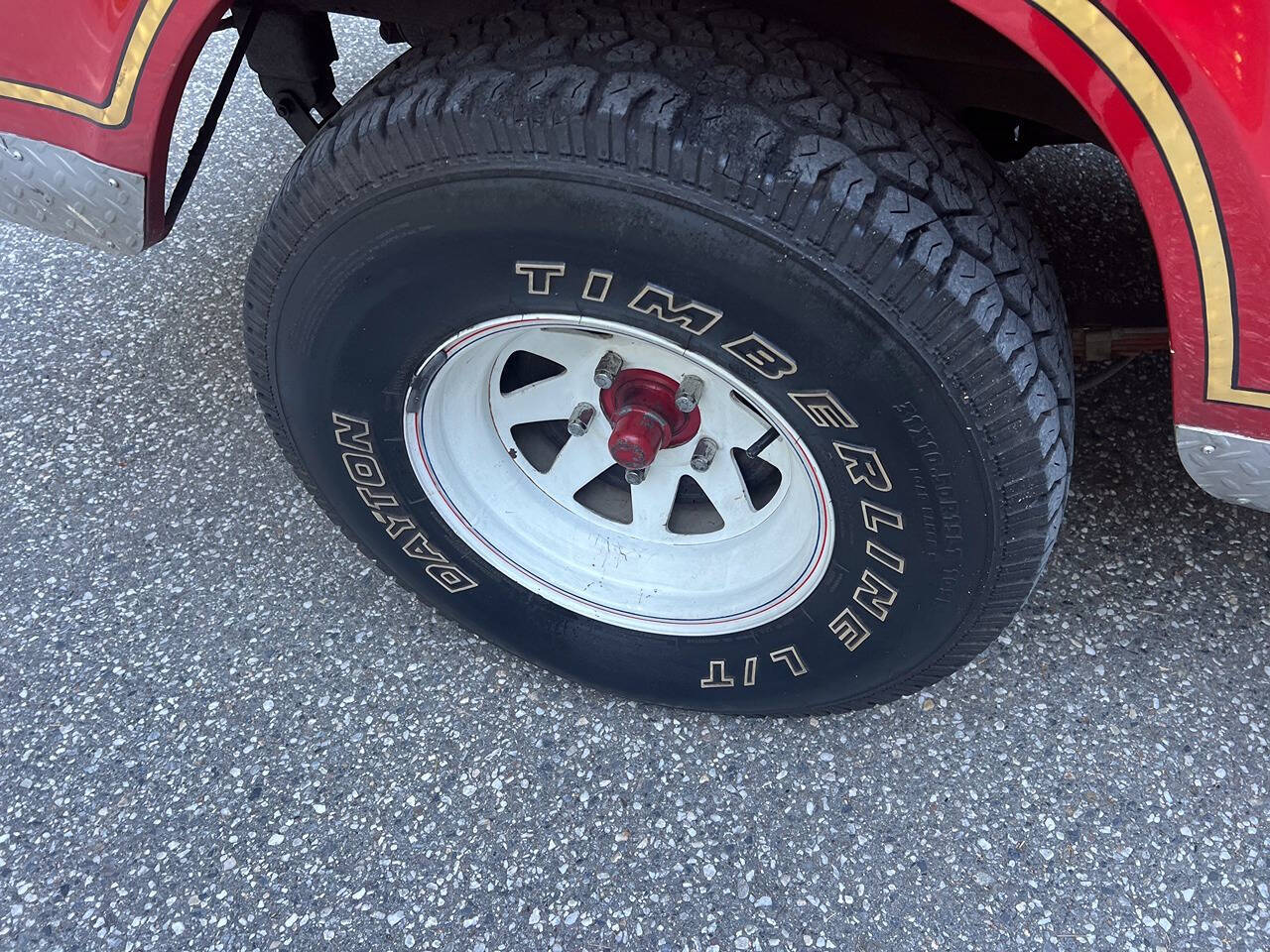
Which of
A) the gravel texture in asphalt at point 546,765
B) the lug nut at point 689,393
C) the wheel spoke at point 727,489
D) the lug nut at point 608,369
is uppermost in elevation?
the lug nut at point 689,393

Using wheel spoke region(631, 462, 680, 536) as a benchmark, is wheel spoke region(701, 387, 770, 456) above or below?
above

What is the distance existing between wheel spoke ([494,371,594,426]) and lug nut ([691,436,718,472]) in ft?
0.71

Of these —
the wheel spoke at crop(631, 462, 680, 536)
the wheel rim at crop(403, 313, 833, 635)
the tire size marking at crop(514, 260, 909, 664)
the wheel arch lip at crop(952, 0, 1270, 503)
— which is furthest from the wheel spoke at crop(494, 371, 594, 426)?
the wheel arch lip at crop(952, 0, 1270, 503)

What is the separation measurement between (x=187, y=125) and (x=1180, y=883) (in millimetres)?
3528

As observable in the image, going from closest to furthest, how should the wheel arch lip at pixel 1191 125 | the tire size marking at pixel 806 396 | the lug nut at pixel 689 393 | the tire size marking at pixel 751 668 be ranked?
the wheel arch lip at pixel 1191 125
the tire size marking at pixel 806 396
the lug nut at pixel 689 393
the tire size marking at pixel 751 668

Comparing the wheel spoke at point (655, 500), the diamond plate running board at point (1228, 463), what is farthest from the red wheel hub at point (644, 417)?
the diamond plate running board at point (1228, 463)

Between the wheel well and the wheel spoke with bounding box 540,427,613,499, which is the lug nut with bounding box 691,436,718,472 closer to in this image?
the wheel spoke with bounding box 540,427,613,499

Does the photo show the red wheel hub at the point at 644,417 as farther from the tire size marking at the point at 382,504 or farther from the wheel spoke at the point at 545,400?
the tire size marking at the point at 382,504

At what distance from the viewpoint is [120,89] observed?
1347mm

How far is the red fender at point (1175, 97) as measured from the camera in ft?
3.13

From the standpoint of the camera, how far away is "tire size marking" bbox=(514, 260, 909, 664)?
1.31 m

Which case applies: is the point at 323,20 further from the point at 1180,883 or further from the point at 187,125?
the point at 1180,883

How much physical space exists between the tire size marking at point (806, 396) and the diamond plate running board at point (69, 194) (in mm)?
609

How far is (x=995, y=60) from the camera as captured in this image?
1.32 m
